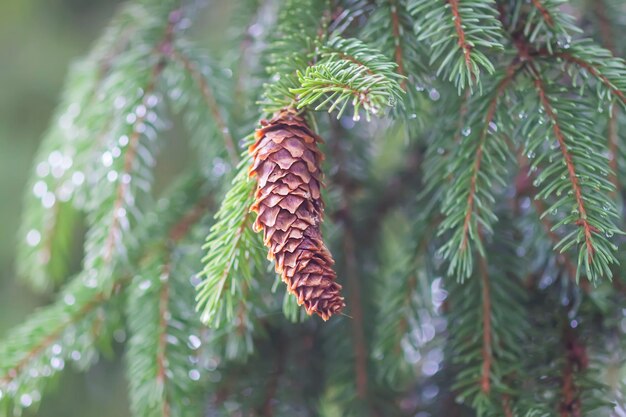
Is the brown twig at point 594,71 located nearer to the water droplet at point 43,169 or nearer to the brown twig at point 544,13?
the brown twig at point 544,13

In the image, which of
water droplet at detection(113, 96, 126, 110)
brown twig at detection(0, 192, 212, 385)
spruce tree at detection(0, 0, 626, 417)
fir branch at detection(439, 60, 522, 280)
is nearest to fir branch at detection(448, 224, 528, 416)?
spruce tree at detection(0, 0, 626, 417)

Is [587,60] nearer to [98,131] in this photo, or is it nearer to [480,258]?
[480,258]

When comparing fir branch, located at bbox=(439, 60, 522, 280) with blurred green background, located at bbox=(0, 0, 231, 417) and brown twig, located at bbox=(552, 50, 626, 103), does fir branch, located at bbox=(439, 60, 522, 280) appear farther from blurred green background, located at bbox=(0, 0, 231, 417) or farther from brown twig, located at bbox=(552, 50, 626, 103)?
blurred green background, located at bbox=(0, 0, 231, 417)

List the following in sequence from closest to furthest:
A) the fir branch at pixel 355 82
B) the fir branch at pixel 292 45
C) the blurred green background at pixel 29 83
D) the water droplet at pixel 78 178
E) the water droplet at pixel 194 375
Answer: the fir branch at pixel 355 82
the fir branch at pixel 292 45
the water droplet at pixel 194 375
the water droplet at pixel 78 178
the blurred green background at pixel 29 83

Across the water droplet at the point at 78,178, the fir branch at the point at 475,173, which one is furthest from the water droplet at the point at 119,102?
the fir branch at the point at 475,173

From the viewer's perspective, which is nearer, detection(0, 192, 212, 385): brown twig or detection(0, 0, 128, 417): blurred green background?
detection(0, 192, 212, 385): brown twig

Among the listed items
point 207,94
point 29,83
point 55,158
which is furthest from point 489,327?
point 29,83
